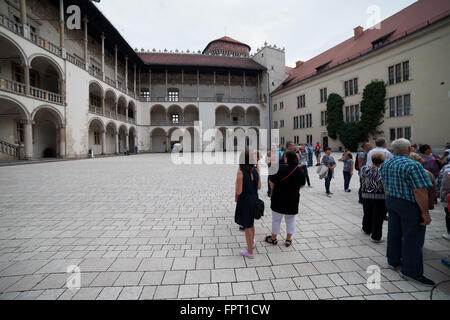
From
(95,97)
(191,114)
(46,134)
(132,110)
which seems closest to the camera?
(46,134)

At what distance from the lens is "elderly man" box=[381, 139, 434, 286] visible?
94.3 inches

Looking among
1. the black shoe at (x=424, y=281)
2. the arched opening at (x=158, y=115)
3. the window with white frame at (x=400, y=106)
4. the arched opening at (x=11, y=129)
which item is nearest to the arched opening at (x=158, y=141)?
the arched opening at (x=158, y=115)

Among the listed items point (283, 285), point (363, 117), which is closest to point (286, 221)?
point (283, 285)

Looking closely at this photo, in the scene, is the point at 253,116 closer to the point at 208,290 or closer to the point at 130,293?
the point at 208,290

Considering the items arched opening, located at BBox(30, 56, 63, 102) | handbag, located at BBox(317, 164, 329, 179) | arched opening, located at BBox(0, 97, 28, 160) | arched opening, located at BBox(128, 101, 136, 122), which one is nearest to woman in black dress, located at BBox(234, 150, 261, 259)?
handbag, located at BBox(317, 164, 329, 179)

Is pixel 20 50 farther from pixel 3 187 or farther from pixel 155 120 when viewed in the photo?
pixel 155 120

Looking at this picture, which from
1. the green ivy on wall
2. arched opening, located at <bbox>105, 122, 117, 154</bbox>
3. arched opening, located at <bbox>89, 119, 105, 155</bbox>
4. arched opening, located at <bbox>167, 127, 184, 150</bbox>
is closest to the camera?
the green ivy on wall

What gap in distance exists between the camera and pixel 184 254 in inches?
125

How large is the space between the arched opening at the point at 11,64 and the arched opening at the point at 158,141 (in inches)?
902

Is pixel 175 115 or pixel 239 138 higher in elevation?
pixel 175 115

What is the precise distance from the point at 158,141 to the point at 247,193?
40.4 metres

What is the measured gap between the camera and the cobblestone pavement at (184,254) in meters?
2.36

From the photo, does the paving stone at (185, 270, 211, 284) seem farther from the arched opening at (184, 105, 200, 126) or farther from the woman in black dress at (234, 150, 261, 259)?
the arched opening at (184, 105, 200, 126)

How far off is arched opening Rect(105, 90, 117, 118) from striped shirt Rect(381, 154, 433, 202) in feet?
100
